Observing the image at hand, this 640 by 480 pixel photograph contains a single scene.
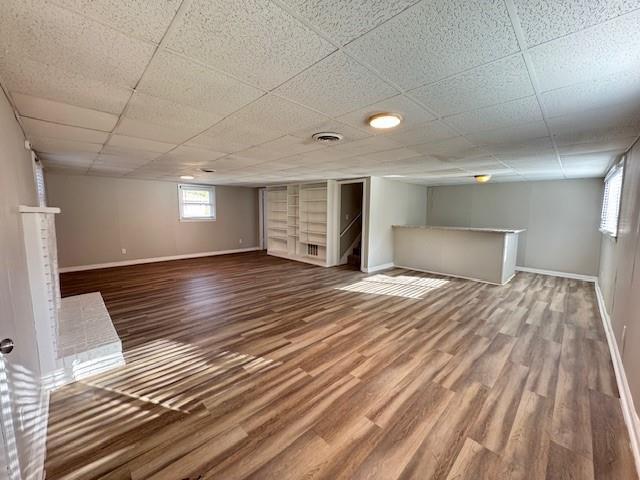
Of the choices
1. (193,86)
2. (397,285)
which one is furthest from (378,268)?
(193,86)

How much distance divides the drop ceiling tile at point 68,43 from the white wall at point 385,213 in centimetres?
496

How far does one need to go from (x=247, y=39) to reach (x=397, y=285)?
15.1ft

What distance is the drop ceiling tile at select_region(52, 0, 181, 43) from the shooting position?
3.17 ft

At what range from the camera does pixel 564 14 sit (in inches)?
38.8

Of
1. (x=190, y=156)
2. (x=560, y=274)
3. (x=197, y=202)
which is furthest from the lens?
(x=197, y=202)

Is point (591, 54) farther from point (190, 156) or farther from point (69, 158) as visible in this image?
point (69, 158)

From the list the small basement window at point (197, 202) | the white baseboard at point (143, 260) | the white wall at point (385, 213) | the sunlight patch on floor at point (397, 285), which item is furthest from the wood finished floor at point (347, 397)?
the small basement window at point (197, 202)

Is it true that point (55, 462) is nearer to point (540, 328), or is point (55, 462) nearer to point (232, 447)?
point (232, 447)

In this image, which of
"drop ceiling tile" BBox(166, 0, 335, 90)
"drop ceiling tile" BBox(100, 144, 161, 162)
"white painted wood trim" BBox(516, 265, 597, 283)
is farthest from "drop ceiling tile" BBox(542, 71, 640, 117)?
"white painted wood trim" BBox(516, 265, 597, 283)

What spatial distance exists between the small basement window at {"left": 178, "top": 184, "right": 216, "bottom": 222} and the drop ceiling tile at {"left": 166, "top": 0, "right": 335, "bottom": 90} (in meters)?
6.76

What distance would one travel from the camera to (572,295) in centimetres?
449

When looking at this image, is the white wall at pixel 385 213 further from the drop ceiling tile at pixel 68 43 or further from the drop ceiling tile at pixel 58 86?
the drop ceiling tile at pixel 68 43

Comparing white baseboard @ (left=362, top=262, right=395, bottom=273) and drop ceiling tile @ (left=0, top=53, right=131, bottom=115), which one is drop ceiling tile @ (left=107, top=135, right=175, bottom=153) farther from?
white baseboard @ (left=362, top=262, right=395, bottom=273)

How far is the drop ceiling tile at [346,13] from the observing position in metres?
0.97
